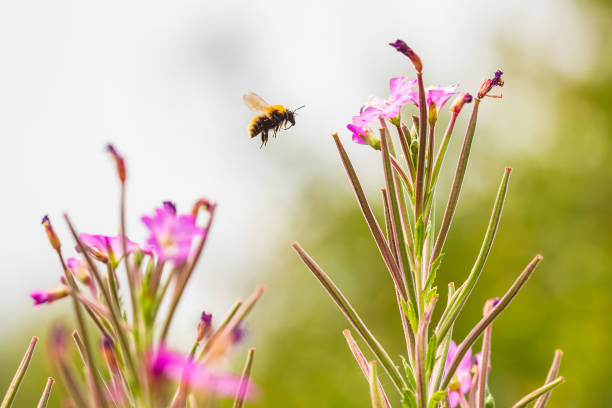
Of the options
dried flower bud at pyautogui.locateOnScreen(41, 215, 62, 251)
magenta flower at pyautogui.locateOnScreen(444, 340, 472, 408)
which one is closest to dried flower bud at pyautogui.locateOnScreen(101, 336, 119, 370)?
dried flower bud at pyautogui.locateOnScreen(41, 215, 62, 251)

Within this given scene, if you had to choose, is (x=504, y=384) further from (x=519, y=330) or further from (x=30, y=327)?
(x=30, y=327)

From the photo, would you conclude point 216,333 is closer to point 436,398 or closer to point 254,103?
point 436,398

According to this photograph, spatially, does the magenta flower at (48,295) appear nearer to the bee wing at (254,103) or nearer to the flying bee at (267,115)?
the flying bee at (267,115)

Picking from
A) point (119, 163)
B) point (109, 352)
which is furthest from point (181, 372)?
point (119, 163)

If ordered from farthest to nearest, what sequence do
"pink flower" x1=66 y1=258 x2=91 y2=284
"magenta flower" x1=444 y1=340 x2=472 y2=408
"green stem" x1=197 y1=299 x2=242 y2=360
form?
1. "magenta flower" x1=444 y1=340 x2=472 y2=408
2. "pink flower" x1=66 y1=258 x2=91 y2=284
3. "green stem" x1=197 y1=299 x2=242 y2=360

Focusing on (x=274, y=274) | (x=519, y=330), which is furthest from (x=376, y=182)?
(x=519, y=330)

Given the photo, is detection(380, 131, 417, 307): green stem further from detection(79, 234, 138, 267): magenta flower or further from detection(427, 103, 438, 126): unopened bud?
detection(79, 234, 138, 267): magenta flower

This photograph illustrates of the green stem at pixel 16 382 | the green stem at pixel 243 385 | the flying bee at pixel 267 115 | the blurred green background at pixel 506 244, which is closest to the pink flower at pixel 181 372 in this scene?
the green stem at pixel 243 385
